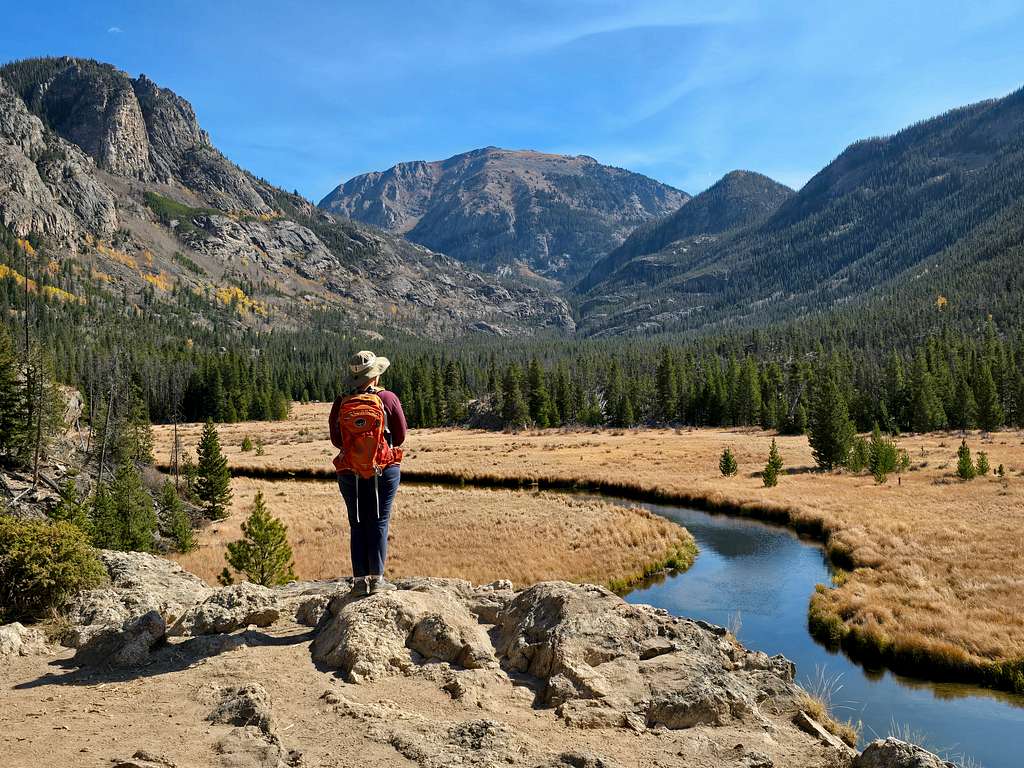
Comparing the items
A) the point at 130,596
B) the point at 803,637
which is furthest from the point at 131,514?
the point at 803,637

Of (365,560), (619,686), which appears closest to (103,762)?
(365,560)

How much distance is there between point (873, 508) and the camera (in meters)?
35.1

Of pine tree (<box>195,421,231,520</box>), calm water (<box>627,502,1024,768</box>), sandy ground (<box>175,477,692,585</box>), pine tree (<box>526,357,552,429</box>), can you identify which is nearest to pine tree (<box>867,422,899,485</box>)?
calm water (<box>627,502,1024,768</box>)

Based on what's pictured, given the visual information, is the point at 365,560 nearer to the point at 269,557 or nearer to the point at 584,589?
the point at 584,589

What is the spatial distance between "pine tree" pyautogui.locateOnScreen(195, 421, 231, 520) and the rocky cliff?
30540 millimetres

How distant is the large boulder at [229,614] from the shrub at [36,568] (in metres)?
2.56

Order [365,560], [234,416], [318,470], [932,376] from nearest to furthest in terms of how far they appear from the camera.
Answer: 1. [365,560]
2. [318,470]
3. [932,376]
4. [234,416]

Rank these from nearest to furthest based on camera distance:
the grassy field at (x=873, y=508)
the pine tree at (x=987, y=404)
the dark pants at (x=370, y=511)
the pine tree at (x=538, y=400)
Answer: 1. the dark pants at (x=370, y=511)
2. the grassy field at (x=873, y=508)
3. the pine tree at (x=987, y=404)
4. the pine tree at (x=538, y=400)

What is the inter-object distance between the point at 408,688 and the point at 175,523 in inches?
1080

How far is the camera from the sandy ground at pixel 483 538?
26844mm

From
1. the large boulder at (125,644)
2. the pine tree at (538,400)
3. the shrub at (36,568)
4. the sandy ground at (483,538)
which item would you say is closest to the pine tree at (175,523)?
the sandy ground at (483,538)

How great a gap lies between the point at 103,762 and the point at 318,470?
185 feet

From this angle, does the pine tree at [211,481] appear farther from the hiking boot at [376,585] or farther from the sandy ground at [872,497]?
the hiking boot at [376,585]

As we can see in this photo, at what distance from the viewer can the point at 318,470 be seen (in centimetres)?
5959
